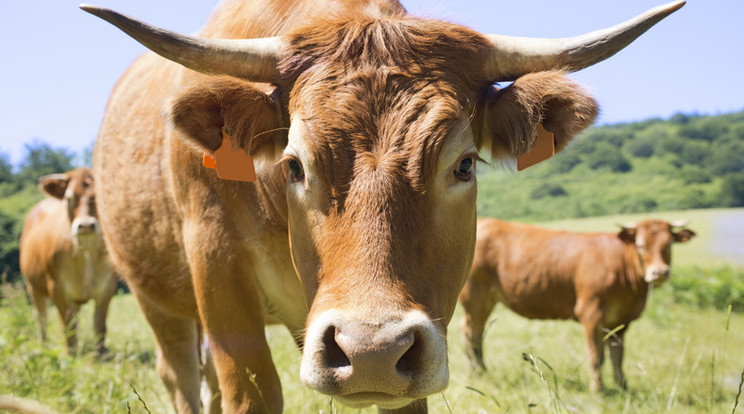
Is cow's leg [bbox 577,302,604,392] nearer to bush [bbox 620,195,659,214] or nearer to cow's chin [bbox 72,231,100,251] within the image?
cow's chin [bbox 72,231,100,251]

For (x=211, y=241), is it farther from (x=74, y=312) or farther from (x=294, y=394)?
(x=74, y=312)

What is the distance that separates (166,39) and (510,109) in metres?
1.35

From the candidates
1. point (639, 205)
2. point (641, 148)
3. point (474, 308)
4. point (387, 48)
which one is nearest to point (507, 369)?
point (474, 308)

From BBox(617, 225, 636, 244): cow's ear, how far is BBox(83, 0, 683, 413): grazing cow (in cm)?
753

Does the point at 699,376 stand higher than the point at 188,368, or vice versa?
the point at 188,368

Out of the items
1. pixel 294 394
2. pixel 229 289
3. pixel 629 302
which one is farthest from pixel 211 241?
pixel 629 302

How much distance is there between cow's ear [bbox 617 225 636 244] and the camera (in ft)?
31.1

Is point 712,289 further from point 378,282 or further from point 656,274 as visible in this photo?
point 378,282

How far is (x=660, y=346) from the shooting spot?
10.5m

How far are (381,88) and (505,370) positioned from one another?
6633mm

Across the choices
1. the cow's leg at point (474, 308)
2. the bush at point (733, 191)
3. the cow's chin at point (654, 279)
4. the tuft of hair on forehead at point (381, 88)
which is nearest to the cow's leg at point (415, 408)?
the tuft of hair on forehead at point (381, 88)

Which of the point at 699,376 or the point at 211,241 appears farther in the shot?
the point at 699,376

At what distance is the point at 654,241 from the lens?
9.27 meters

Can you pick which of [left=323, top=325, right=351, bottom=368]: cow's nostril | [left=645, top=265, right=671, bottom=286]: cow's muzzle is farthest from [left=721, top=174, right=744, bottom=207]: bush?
[left=323, top=325, right=351, bottom=368]: cow's nostril
